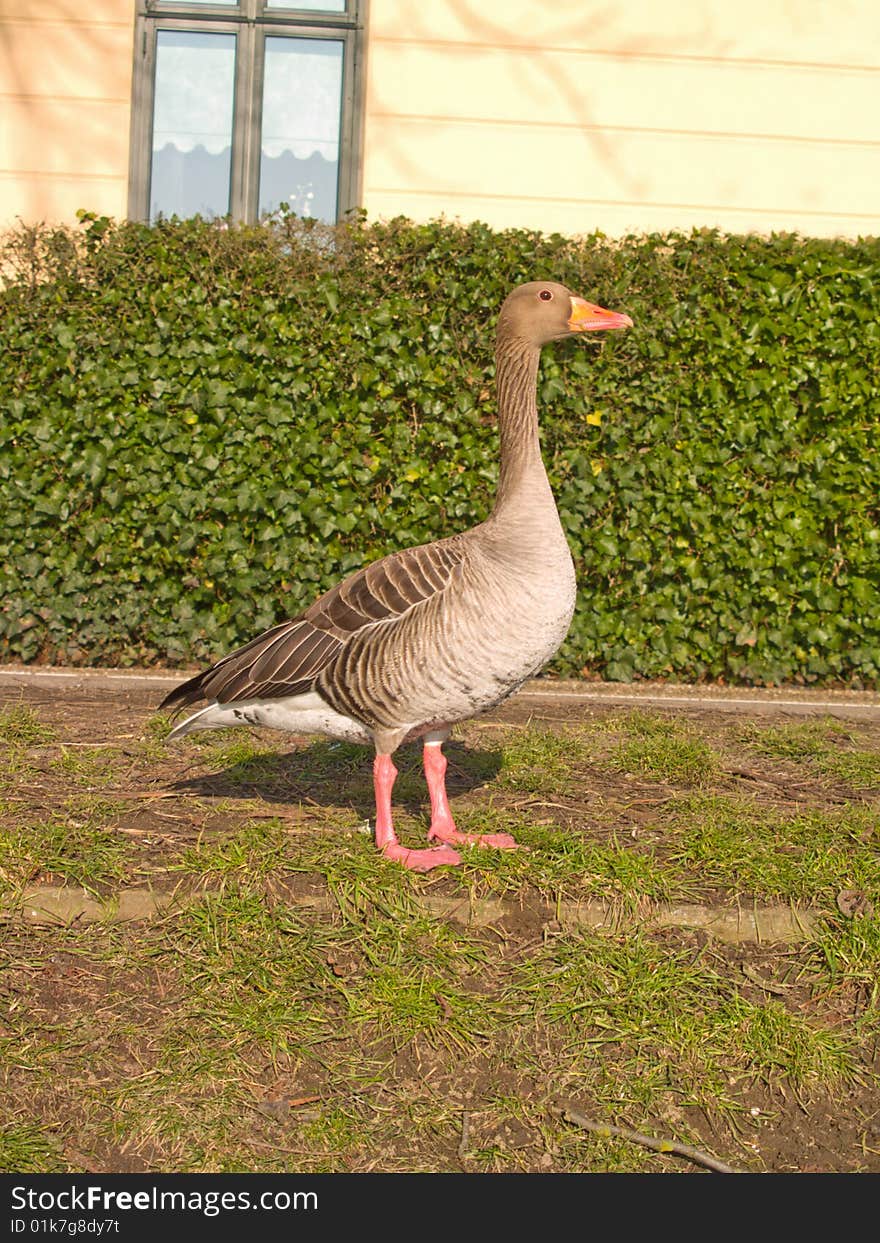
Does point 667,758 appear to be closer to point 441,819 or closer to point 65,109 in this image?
point 441,819

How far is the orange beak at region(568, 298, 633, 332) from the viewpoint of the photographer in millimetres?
4598

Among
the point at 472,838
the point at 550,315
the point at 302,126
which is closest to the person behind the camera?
the point at 472,838

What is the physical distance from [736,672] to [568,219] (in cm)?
366

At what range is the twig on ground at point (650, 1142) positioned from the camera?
10.4 ft

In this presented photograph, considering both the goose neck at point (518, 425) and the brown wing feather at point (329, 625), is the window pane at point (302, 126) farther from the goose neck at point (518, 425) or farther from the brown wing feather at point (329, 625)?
the brown wing feather at point (329, 625)

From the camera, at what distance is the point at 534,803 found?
201 inches

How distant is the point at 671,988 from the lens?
3727 millimetres

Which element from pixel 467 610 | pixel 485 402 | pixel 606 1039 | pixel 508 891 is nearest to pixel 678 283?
pixel 485 402

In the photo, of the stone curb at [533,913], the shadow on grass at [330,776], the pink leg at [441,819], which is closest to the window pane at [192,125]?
the shadow on grass at [330,776]

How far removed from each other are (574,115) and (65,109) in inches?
149

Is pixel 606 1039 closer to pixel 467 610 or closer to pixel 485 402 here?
pixel 467 610

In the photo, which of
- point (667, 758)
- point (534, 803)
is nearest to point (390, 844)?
point (534, 803)

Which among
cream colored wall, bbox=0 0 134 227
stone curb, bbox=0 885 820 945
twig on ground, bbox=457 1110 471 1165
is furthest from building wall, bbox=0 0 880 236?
twig on ground, bbox=457 1110 471 1165

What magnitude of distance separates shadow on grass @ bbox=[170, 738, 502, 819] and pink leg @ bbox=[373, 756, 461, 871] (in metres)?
0.59
